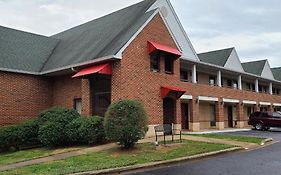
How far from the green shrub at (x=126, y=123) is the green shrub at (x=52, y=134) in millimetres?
3625

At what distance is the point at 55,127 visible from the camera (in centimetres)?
1784

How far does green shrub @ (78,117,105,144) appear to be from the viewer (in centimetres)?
1692

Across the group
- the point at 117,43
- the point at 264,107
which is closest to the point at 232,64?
the point at 264,107

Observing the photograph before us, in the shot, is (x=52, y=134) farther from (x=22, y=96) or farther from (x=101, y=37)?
(x=101, y=37)

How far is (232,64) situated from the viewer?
37.5 meters

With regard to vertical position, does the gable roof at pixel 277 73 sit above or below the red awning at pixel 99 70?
above

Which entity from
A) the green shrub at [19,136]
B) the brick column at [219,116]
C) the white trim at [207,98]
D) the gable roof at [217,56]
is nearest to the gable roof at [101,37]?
the green shrub at [19,136]

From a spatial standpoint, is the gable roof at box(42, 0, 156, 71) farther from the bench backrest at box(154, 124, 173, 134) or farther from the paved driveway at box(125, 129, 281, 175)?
the paved driveway at box(125, 129, 281, 175)

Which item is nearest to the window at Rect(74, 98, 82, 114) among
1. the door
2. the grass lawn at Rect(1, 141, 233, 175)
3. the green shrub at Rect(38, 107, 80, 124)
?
the green shrub at Rect(38, 107, 80, 124)

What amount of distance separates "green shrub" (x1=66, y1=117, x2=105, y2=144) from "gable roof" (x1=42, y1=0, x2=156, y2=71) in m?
3.85

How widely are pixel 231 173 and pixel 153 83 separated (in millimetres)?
10694

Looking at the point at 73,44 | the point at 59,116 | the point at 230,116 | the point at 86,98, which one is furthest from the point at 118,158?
the point at 230,116

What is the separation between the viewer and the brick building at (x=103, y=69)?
19391 mm

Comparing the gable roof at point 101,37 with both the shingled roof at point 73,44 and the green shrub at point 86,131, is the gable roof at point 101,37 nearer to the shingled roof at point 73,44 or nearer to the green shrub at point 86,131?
the shingled roof at point 73,44
